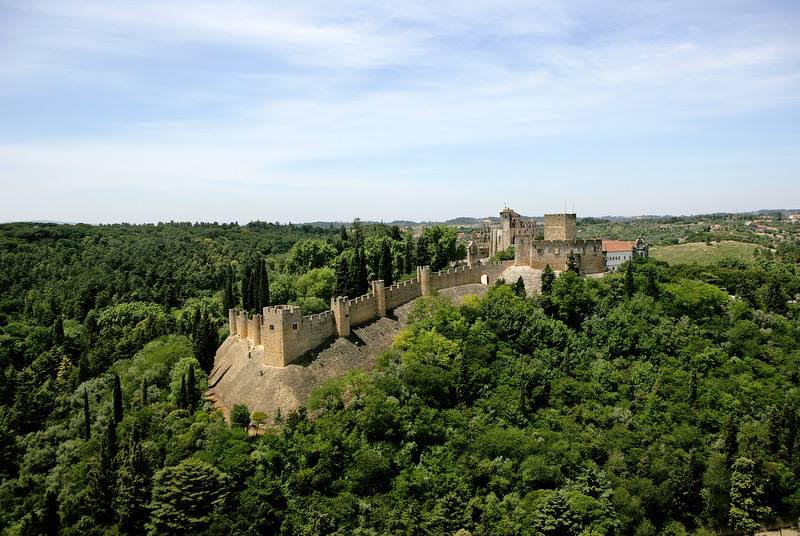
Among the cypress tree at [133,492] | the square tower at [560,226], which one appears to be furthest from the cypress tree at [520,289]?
the cypress tree at [133,492]

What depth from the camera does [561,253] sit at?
49.1 meters

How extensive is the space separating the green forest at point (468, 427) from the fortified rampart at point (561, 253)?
245cm

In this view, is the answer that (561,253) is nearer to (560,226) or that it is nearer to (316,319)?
(560,226)

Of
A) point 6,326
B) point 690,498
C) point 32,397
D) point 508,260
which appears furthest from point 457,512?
point 6,326

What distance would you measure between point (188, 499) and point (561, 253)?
32610mm

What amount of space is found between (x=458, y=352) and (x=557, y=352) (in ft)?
23.7

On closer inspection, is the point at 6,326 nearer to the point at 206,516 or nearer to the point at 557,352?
the point at 206,516

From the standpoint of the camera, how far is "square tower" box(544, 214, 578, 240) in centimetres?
5078

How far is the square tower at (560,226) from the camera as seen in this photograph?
167 feet

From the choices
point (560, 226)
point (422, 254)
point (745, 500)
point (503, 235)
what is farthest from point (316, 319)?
point (503, 235)

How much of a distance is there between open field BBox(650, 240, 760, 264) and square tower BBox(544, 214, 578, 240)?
1622 inches

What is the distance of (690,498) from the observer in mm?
33938

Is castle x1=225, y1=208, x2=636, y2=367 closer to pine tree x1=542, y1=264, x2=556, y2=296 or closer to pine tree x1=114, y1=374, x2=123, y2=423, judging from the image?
pine tree x1=542, y1=264, x2=556, y2=296

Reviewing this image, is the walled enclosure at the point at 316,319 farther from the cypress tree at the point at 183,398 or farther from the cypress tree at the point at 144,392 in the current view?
the cypress tree at the point at 144,392
